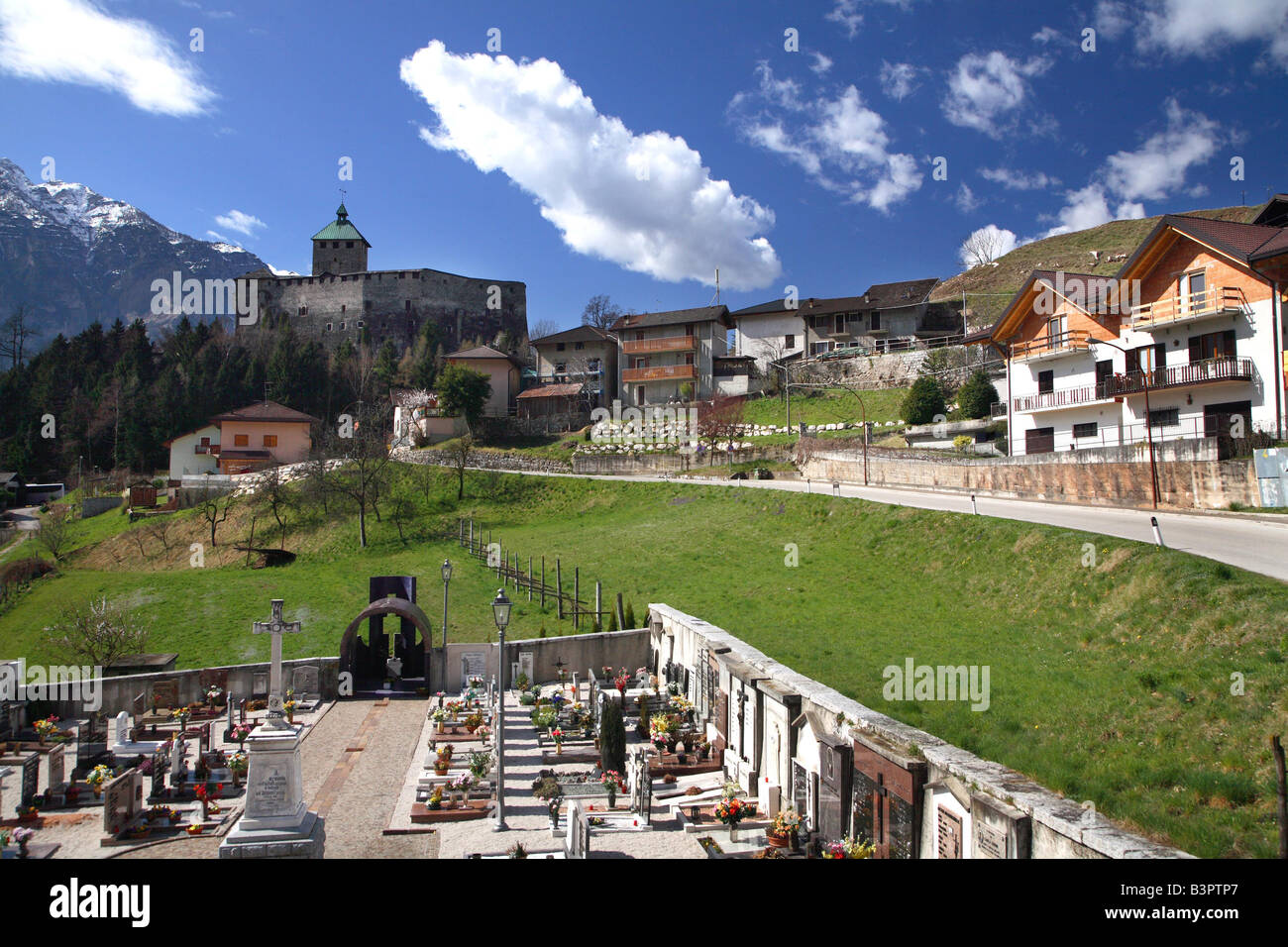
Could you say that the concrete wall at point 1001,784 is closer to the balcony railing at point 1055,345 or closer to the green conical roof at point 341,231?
the balcony railing at point 1055,345

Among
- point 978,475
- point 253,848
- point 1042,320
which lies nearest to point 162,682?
point 253,848

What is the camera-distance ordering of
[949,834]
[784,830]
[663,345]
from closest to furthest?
[949,834] < [784,830] < [663,345]

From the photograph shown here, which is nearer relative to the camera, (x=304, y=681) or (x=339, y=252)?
(x=304, y=681)

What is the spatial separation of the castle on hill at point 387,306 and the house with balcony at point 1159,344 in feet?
251

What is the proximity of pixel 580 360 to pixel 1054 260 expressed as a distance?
61244 mm

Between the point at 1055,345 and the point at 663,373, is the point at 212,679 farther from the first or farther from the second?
the point at 663,373

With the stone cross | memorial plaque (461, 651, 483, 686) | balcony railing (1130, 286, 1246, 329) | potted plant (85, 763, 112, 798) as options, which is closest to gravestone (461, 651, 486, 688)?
memorial plaque (461, 651, 483, 686)

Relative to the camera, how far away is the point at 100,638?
68.0 ft

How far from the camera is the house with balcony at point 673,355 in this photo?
226ft

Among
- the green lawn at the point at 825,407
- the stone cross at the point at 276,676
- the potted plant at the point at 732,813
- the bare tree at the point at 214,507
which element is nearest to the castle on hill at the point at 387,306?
the green lawn at the point at 825,407

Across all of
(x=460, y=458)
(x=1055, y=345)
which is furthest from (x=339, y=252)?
(x=1055, y=345)

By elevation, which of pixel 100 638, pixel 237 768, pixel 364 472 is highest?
pixel 364 472
